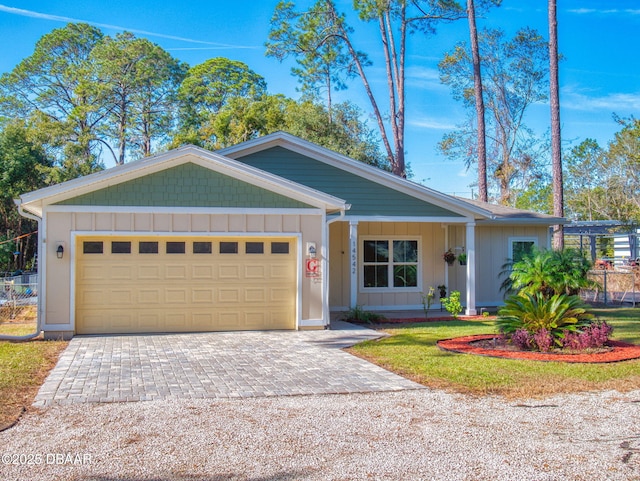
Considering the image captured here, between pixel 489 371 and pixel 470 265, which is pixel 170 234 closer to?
pixel 489 371

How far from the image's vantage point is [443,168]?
3800 centimetres

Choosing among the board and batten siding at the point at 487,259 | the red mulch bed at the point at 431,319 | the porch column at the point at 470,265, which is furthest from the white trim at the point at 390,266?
the red mulch bed at the point at 431,319

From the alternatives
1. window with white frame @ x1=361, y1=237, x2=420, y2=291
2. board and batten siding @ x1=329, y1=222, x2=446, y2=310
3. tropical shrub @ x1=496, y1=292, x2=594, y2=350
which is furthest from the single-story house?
tropical shrub @ x1=496, y1=292, x2=594, y2=350

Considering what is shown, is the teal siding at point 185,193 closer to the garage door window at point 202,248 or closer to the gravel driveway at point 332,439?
the garage door window at point 202,248

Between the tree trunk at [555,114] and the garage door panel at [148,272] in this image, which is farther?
the tree trunk at [555,114]

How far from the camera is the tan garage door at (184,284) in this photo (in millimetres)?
12031

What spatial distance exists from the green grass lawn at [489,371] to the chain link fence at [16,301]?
9562 mm

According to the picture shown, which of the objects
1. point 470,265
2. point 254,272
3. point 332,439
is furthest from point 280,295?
point 332,439

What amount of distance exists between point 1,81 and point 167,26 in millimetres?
12477

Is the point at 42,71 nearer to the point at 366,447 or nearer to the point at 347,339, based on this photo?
the point at 347,339

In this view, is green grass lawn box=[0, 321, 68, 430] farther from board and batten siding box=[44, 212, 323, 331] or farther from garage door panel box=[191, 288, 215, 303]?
garage door panel box=[191, 288, 215, 303]

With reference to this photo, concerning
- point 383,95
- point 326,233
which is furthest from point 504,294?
→ point 383,95

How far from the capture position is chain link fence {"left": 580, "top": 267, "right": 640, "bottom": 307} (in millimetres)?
18703

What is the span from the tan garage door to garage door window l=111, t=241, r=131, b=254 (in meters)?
0.02
